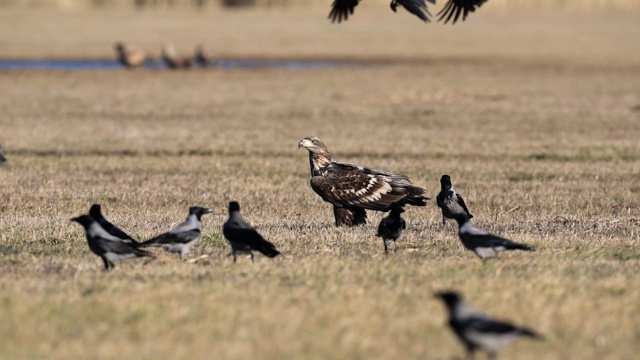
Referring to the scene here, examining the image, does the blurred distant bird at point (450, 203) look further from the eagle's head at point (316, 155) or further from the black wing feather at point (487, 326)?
the black wing feather at point (487, 326)

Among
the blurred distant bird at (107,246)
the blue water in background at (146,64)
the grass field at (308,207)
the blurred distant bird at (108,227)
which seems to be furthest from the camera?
the blue water in background at (146,64)

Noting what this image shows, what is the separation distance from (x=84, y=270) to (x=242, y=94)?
23904 millimetres

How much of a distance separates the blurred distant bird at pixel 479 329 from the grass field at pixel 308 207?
499 mm

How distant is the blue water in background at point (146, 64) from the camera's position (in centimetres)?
4221

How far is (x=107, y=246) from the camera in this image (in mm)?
8797

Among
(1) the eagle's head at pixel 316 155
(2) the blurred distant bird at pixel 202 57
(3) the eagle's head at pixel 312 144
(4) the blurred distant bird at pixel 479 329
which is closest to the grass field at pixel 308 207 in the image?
(4) the blurred distant bird at pixel 479 329

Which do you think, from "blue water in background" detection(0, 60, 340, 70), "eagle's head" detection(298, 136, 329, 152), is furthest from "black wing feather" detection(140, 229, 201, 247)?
"blue water in background" detection(0, 60, 340, 70)

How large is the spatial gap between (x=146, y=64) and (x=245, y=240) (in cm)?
3901

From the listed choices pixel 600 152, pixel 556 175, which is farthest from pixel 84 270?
pixel 600 152

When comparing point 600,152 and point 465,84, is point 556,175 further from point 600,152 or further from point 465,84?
point 465,84

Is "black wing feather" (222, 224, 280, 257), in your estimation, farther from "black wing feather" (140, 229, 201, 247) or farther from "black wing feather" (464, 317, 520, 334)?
"black wing feather" (464, 317, 520, 334)

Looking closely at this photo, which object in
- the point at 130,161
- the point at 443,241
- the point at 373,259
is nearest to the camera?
the point at 373,259

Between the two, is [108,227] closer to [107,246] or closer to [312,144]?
[107,246]

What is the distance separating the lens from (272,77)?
3875cm
